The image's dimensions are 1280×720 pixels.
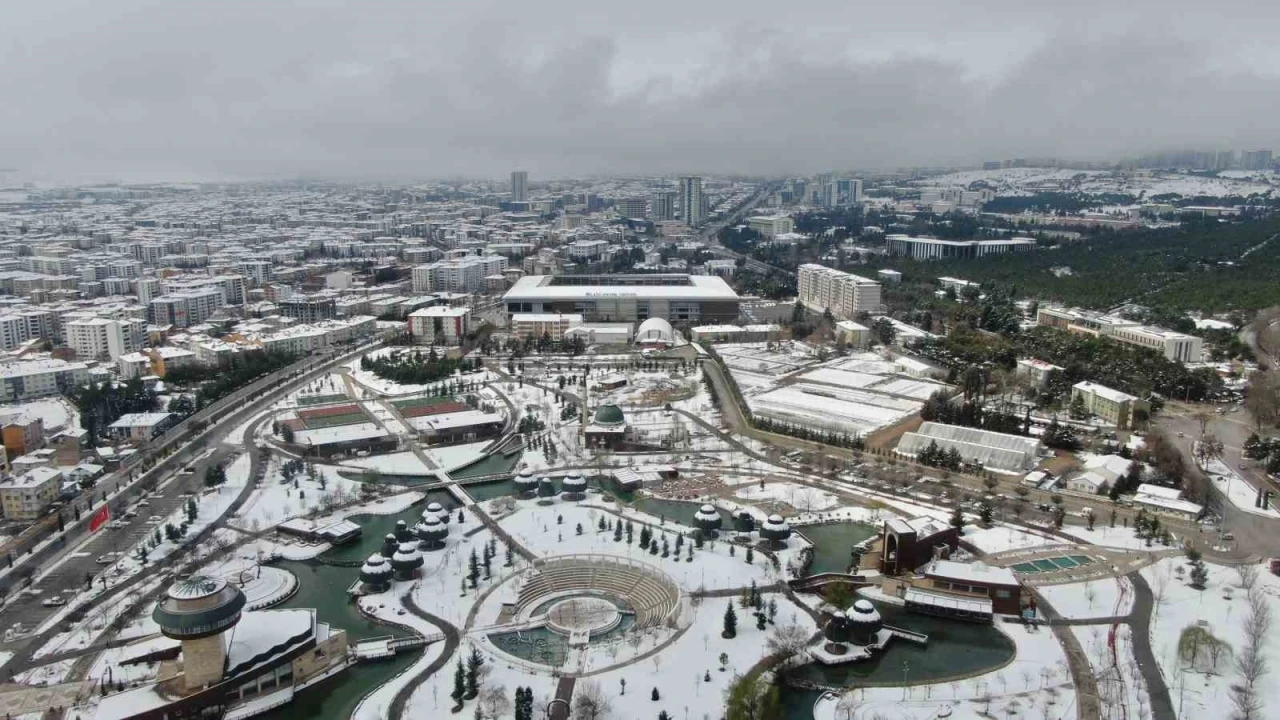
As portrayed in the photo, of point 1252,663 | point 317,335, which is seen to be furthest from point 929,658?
point 317,335

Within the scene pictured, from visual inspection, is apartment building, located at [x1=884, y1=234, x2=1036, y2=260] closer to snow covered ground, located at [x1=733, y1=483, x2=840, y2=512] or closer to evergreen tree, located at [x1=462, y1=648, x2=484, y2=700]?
snow covered ground, located at [x1=733, y1=483, x2=840, y2=512]

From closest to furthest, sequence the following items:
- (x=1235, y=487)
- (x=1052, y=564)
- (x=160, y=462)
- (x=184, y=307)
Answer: (x=1052, y=564)
(x=1235, y=487)
(x=160, y=462)
(x=184, y=307)

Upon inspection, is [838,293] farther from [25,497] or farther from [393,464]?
[25,497]

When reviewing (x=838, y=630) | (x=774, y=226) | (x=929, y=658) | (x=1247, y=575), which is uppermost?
(x=774, y=226)

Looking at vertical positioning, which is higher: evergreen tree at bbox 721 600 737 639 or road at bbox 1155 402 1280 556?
road at bbox 1155 402 1280 556

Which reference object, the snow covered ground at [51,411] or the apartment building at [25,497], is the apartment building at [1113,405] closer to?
the apartment building at [25,497]

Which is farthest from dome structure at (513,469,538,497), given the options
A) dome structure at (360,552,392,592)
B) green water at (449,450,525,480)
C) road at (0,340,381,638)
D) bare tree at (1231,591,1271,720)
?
bare tree at (1231,591,1271,720)
